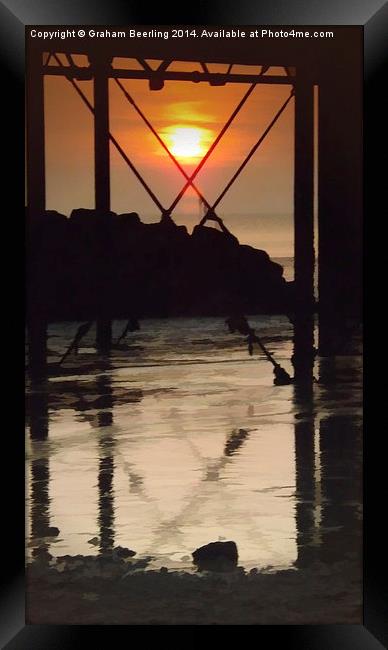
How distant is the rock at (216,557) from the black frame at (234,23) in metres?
0.24

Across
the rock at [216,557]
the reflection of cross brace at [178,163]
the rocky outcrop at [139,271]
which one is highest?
the reflection of cross brace at [178,163]

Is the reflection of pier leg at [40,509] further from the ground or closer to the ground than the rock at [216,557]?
further from the ground

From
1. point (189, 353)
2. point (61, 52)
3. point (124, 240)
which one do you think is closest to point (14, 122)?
point (61, 52)

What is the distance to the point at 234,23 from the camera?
3.63 meters

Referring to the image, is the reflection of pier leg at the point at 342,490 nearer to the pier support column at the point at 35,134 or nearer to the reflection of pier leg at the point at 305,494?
the reflection of pier leg at the point at 305,494

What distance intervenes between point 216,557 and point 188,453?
35 cm

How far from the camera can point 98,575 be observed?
3.68 metres

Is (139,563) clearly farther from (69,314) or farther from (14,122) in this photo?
(14,122)

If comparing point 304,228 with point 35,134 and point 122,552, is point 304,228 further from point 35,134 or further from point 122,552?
point 122,552

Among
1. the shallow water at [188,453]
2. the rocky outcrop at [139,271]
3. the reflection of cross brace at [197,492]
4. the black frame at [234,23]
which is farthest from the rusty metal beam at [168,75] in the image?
the reflection of cross brace at [197,492]

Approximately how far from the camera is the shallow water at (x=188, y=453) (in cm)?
368

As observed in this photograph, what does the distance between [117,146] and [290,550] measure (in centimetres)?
144

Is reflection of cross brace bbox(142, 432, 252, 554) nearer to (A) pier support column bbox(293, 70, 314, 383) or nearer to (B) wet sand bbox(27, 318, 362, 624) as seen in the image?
(B) wet sand bbox(27, 318, 362, 624)

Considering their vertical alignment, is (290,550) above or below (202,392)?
below
